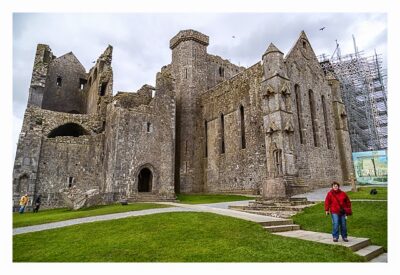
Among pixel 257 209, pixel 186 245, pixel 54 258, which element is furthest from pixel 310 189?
pixel 54 258

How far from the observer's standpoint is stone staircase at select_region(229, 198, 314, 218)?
11914 millimetres

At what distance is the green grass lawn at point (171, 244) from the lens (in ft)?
19.7

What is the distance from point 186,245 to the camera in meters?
6.86

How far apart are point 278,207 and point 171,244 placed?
7185 millimetres

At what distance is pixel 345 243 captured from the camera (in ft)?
22.5

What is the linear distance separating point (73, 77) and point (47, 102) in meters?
4.76

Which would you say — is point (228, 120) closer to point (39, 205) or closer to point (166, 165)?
point (166, 165)

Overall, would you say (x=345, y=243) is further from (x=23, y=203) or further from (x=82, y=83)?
(x=82, y=83)

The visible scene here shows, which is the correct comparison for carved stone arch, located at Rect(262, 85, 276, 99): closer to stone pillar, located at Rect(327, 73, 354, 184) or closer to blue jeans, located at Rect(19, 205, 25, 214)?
stone pillar, located at Rect(327, 73, 354, 184)

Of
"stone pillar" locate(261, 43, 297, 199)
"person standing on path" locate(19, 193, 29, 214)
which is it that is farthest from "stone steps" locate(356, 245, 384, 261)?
"person standing on path" locate(19, 193, 29, 214)

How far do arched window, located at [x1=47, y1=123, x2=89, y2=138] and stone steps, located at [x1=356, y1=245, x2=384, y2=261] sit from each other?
23.0 metres

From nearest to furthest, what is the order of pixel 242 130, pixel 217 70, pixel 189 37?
1. pixel 242 130
2. pixel 189 37
3. pixel 217 70

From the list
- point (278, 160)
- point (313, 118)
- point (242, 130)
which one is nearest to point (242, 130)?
point (242, 130)

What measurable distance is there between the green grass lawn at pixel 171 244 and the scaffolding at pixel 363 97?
31949 millimetres
